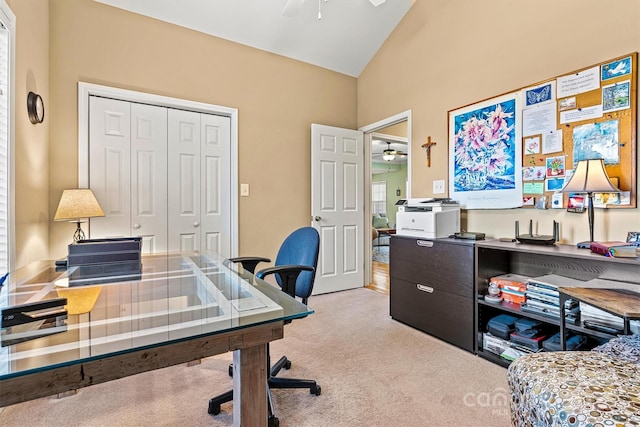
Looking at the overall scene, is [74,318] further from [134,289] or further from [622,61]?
[622,61]

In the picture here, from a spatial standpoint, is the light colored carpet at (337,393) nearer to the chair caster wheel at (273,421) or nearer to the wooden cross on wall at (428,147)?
the chair caster wheel at (273,421)

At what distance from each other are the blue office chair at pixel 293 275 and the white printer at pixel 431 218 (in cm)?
112

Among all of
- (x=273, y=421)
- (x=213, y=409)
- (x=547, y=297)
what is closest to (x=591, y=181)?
(x=547, y=297)

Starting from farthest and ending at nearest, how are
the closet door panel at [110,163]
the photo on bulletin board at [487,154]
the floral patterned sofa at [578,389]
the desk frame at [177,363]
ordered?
the closet door panel at [110,163], the photo on bulletin board at [487,154], the floral patterned sofa at [578,389], the desk frame at [177,363]

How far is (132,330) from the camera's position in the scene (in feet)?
2.71

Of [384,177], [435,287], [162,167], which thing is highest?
[384,177]

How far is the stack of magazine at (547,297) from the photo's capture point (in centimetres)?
181

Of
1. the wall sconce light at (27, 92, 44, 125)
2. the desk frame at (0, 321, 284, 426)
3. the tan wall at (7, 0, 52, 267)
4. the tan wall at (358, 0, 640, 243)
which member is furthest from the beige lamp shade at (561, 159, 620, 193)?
the wall sconce light at (27, 92, 44, 125)

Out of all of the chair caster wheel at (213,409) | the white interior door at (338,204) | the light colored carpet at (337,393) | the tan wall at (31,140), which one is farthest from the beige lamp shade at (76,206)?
the white interior door at (338,204)

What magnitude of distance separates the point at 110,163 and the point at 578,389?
128 inches

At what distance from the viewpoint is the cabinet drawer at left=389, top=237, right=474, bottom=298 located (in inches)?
88.1

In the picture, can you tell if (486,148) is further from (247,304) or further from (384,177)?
(384,177)

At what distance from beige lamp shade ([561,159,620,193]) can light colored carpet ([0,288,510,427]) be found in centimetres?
123

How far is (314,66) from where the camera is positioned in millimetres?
3746
